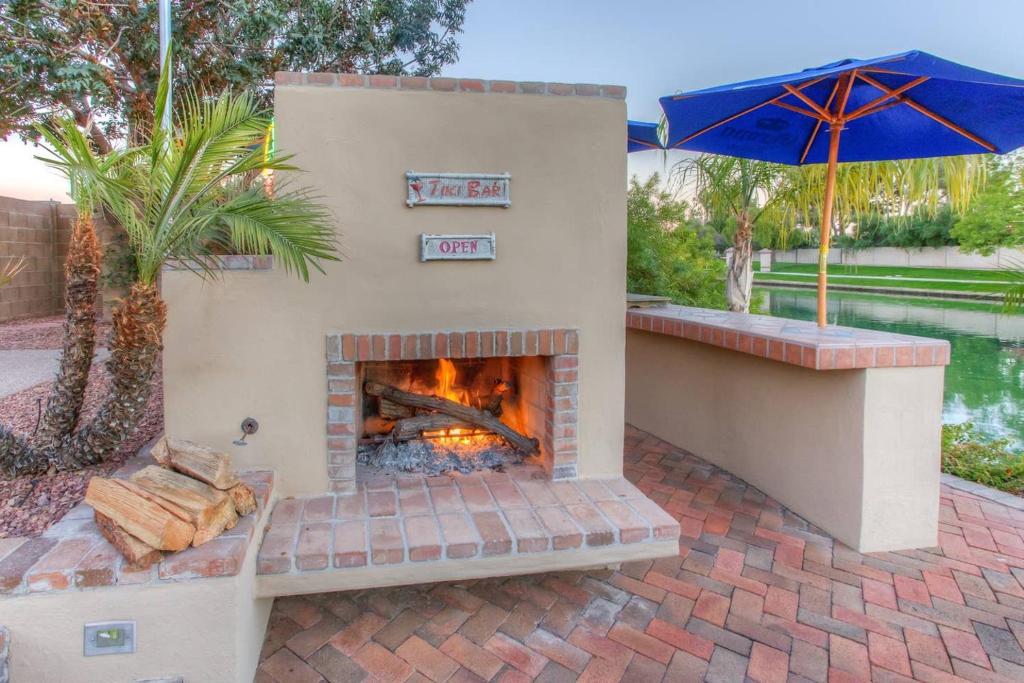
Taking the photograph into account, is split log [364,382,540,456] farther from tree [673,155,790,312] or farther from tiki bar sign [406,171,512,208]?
tree [673,155,790,312]

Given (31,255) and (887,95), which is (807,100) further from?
(31,255)

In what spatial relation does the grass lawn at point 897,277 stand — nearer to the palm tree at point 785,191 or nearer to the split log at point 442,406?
the palm tree at point 785,191

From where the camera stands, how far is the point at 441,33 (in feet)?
26.0

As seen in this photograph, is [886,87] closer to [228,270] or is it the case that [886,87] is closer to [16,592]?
[228,270]

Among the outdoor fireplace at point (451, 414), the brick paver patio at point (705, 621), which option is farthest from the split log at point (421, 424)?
the brick paver patio at point (705, 621)

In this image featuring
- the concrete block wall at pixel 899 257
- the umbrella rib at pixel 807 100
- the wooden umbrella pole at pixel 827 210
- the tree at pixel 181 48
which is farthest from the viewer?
the concrete block wall at pixel 899 257

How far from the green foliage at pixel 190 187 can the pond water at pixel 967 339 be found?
5.68 meters

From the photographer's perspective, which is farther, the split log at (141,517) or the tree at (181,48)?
the tree at (181,48)

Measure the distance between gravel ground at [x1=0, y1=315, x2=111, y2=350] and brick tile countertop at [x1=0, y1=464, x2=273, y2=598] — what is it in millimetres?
5281

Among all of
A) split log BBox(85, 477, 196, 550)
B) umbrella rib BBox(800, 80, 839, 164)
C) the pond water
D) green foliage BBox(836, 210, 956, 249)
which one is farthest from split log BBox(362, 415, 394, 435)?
green foliage BBox(836, 210, 956, 249)

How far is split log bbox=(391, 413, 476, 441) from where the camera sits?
3.19 metres

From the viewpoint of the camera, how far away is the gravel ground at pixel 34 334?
6.84 metres

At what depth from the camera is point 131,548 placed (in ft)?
5.66

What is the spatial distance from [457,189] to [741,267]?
424 cm
